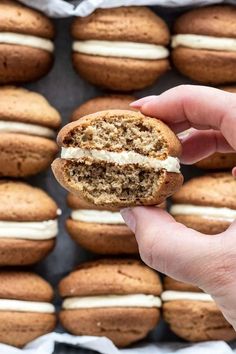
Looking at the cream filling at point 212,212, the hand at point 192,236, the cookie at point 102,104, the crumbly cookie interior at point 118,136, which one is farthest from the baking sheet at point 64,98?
the crumbly cookie interior at point 118,136

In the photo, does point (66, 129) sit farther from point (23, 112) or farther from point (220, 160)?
point (220, 160)

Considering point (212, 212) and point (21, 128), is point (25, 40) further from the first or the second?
point (212, 212)

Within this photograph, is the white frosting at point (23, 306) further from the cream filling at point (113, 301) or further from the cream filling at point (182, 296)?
the cream filling at point (182, 296)

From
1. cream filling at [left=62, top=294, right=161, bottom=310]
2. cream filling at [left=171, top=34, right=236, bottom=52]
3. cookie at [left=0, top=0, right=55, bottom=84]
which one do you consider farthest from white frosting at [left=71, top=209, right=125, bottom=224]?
cream filling at [left=171, top=34, right=236, bottom=52]

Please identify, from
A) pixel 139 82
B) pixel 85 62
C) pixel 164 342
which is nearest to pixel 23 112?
pixel 85 62

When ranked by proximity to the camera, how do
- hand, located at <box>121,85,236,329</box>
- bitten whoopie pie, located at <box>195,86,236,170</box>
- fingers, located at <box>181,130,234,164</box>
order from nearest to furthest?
hand, located at <box>121,85,236,329</box>
fingers, located at <box>181,130,234,164</box>
bitten whoopie pie, located at <box>195,86,236,170</box>

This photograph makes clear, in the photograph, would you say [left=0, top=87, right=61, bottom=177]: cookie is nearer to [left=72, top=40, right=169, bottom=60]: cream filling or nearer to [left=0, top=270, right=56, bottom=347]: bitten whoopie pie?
[left=72, top=40, right=169, bottom=60]: cream filling

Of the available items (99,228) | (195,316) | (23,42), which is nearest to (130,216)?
(99,228)
